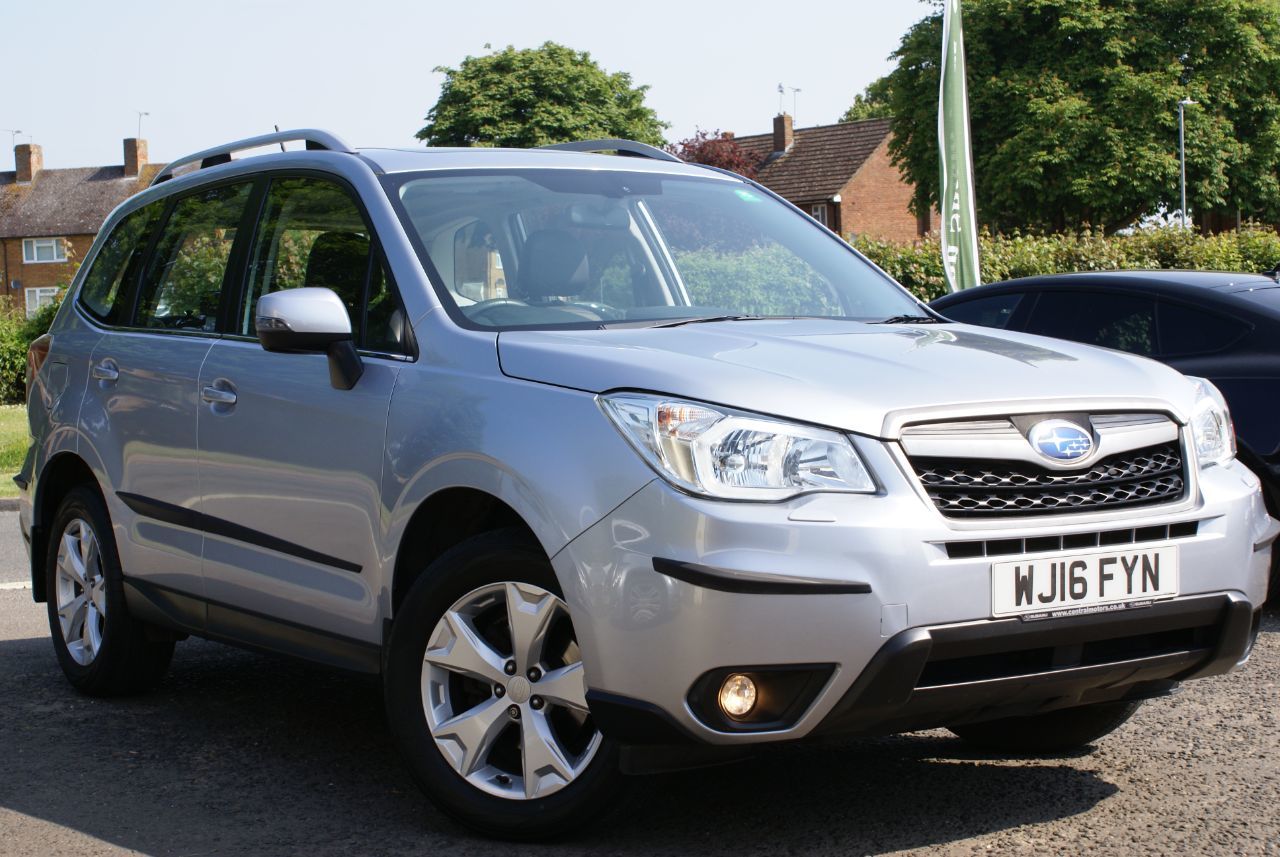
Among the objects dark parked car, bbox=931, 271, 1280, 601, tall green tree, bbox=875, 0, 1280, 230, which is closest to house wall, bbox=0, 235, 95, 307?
tall green tree, bbox=875, 0, 1280, 230

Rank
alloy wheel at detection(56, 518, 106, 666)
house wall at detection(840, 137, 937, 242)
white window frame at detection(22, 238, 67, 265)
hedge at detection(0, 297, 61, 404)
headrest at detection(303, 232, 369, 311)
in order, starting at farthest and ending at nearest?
white window frame at detection(22, 238, 67, 265), house wall at detection(840, 137, 937, 242), hedge at detection(0, 297, 61, 404), alloy wheel at detection(56, 518, 106, 666), headrest at detection(303, 232, 369, 311)

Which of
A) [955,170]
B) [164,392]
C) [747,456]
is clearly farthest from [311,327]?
[955,170]

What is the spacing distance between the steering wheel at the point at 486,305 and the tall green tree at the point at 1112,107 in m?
46.8

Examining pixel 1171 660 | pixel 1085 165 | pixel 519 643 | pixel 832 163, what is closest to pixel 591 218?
pixel 519 643

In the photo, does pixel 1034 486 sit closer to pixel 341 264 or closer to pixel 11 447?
pixel 341 264

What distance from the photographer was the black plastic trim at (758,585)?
3.44 meters

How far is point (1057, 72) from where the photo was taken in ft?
168

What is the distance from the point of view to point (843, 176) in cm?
7081

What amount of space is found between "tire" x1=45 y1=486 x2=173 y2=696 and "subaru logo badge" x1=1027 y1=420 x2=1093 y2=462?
3420 millimetres

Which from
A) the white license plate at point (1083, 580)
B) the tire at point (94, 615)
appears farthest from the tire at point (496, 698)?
the tire at point (94, 615)

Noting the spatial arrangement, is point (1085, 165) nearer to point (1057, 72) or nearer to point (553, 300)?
point (1057, 72)

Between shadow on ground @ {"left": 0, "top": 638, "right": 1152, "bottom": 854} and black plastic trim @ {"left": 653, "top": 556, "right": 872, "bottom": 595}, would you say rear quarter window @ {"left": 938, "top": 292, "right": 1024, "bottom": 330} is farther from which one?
black plastic trim @ {"left": 653, "top": 556, "right": 872, "bottom": 595}

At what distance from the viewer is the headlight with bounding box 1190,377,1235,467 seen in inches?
162

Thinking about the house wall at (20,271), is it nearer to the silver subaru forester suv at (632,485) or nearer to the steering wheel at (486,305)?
the silver subaru forester suv at (632,485)
